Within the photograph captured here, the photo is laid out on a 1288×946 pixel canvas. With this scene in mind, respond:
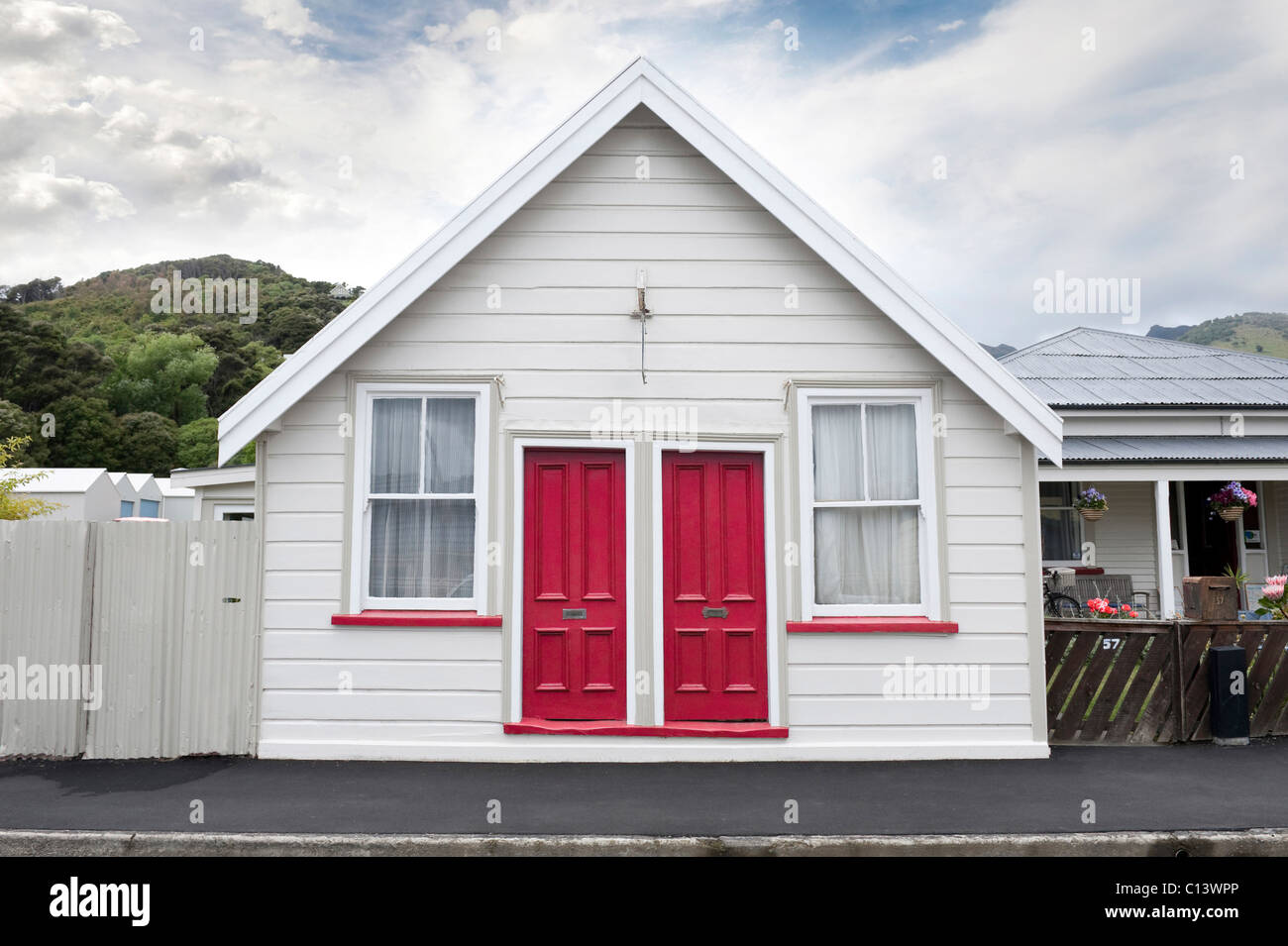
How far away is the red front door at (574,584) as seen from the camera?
→ 24.0 feet

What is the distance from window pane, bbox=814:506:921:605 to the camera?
7520 millimetres

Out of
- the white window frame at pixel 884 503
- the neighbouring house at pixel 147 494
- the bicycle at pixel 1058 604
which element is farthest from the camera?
the neighbouring house at pixel 147 494

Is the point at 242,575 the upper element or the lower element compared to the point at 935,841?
upper

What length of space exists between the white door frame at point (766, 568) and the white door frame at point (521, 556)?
20 centimetres

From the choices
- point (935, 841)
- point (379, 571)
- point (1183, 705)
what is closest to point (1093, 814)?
point (935, 841)

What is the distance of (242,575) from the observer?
7324mm

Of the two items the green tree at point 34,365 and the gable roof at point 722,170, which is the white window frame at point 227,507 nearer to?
the gable roof at point 722,170

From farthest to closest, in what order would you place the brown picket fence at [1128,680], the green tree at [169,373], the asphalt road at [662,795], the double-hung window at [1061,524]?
the green tree at [169,373] → the double-hung window at [1061,524] → the brown picket fence at [1128,680] → the asphalt road at [662,795]

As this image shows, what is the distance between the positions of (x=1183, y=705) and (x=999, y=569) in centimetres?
232

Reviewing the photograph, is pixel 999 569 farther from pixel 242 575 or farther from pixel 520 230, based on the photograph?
pixel 242 575

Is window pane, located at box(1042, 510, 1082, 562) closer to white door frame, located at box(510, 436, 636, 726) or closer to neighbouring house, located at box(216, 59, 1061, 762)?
neighbouring house, located at box(216, 59, 1061, 762)

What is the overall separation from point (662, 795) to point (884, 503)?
10.4ft

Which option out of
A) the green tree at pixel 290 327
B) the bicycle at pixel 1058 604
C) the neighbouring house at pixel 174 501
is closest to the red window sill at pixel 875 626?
the bicycle at pixel 1058 604

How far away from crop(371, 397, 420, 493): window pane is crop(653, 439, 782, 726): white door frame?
6.93 feet
